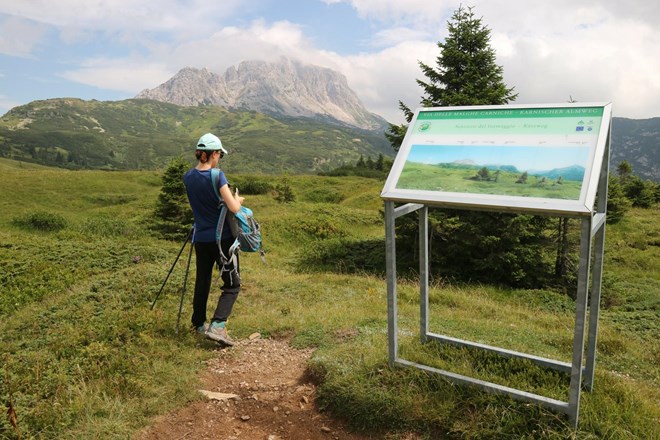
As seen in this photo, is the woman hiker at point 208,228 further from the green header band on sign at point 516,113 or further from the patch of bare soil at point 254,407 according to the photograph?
the green header band on sign at point 516,113

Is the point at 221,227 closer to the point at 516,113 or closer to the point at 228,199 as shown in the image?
the point at 228,199

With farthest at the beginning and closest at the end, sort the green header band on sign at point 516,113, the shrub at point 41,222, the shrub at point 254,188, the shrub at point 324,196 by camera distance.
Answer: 1. the shrub at point 324,196
2. the shrub at point 254,188
3. the shrub at point 41,222
4. the green header band on sign at point 516,113

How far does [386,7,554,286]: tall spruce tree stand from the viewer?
49.6ft

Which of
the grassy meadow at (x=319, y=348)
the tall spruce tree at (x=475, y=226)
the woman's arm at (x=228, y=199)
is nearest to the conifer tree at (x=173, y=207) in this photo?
the grassy meadow at (x=319, y=348)

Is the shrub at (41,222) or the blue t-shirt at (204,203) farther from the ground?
the blue t-shirt at (204,203)

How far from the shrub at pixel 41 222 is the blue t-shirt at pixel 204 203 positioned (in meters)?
21.9

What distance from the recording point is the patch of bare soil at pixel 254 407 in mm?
4504

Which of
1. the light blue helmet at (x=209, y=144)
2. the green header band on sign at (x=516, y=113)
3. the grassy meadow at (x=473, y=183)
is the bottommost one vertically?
the grassy meadow at (x=473, y=183)

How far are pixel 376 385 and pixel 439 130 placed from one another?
9.97ft

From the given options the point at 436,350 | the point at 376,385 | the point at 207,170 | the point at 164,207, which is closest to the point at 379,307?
the point at 436,350

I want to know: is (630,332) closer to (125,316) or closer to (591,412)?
(591,412)

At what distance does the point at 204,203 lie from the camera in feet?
20.3

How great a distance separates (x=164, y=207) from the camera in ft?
72.1

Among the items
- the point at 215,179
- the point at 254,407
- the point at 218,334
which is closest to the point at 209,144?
the point at 215,179
